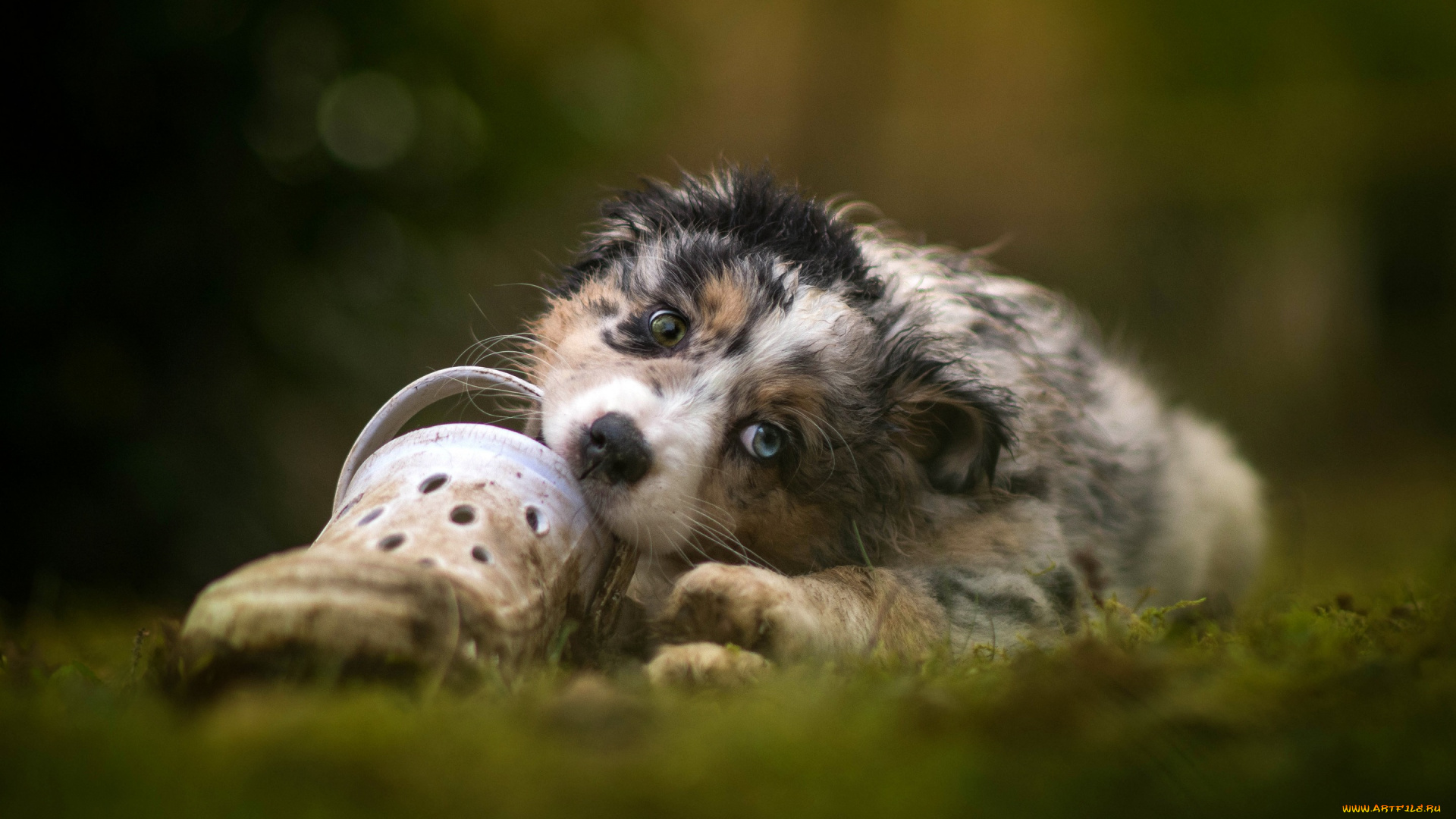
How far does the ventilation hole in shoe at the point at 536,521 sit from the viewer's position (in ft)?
9.21

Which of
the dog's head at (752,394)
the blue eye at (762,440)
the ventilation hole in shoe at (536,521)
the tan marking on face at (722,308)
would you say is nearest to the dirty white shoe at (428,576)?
the ventilation hole in shoe at (536,521)

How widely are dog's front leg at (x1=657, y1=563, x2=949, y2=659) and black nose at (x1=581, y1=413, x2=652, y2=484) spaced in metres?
0.39

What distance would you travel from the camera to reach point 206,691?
90.5 inches

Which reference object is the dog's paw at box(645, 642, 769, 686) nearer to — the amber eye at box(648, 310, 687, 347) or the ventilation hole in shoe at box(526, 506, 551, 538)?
the ventilation hole in shoe at box(526, 506, 551, 538)

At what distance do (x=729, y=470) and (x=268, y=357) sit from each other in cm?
350

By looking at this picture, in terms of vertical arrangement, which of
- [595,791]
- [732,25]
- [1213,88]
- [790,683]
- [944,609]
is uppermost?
[1213,88]

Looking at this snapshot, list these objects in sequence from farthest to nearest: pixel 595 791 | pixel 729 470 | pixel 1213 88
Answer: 1. pixel 1213 88
2. pixel 729 470
3. pixel 595 791

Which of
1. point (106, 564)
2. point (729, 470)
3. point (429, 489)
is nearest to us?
point (429, 489)

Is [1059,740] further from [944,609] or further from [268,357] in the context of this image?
[268,357]

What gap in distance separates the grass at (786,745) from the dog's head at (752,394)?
906 mm

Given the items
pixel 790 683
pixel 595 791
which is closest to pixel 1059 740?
pixel 790 683

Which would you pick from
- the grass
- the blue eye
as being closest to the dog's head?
the blue eye

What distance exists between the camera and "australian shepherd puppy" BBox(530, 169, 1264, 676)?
10.6ft

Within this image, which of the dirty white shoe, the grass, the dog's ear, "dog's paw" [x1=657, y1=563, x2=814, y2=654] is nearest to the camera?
the grass
